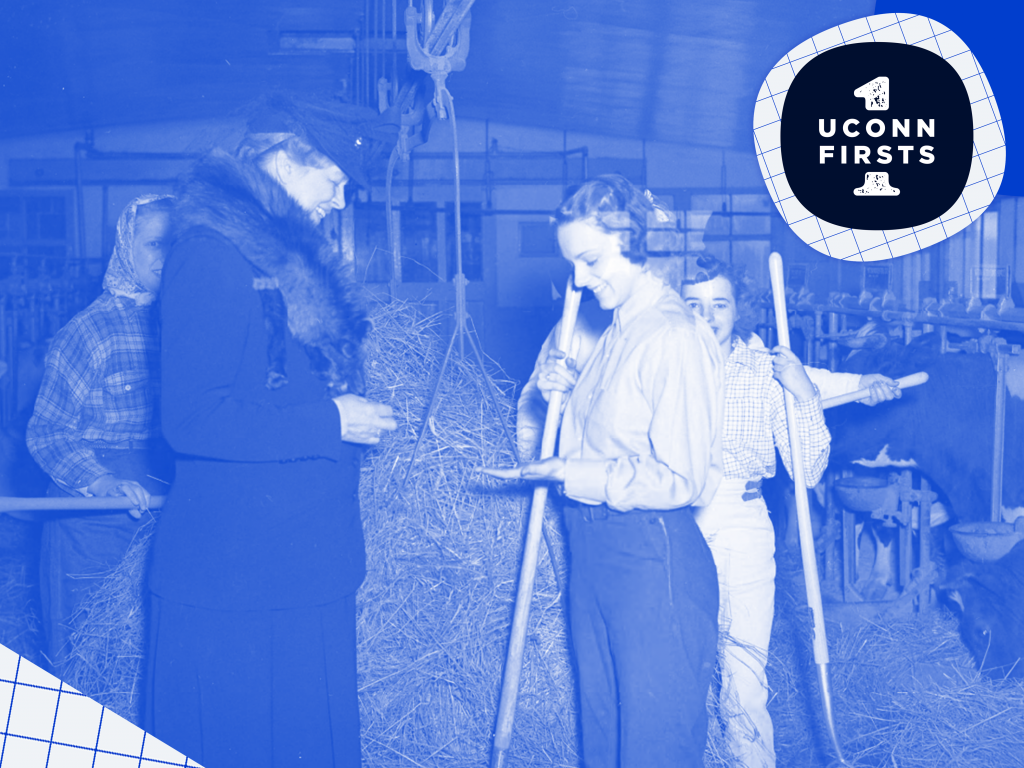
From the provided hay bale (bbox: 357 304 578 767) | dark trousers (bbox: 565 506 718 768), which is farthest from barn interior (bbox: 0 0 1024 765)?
dark trousers (bbox: 565 506 718 768)

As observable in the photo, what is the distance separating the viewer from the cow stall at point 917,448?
8.59ft

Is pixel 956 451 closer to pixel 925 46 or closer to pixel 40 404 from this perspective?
pixel 925 46

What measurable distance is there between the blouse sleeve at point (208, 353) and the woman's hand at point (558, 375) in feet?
1.74

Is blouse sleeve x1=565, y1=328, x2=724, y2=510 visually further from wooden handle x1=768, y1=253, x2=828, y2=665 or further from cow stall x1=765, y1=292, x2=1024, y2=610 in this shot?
cow stall x1=765, y1=292, x2=1024, y2=610

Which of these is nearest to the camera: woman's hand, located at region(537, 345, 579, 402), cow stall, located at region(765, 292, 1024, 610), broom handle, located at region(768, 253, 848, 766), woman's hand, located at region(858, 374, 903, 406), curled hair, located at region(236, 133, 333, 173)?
curled hair, located at region(236, 133, 333, 173)

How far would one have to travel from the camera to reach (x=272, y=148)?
4.44ft

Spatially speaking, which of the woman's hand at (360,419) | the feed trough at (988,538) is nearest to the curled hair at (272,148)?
the woman's hand at (360,419)

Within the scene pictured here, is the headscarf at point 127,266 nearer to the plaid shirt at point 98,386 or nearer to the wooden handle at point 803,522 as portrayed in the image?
the plaid shirt at point 98,386

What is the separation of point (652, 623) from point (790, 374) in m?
0.81

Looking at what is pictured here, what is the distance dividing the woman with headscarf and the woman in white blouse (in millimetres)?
997

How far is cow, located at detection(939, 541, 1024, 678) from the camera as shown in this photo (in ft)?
8.44

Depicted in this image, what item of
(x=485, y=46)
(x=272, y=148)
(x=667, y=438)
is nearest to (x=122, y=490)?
(x=272, y=148)

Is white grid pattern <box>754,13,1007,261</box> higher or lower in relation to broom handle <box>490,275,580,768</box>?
higher

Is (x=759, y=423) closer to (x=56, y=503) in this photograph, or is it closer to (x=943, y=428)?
(x=943, y=428)
